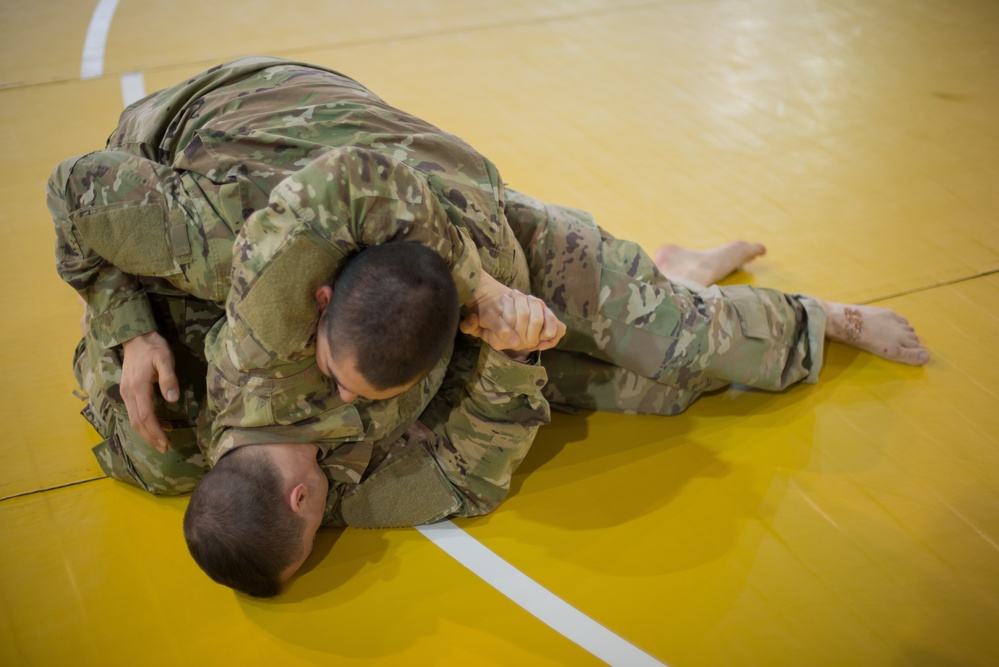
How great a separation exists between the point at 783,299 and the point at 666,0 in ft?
10.2

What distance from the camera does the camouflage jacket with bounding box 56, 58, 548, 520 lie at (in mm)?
1807

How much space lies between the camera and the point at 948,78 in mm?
4297

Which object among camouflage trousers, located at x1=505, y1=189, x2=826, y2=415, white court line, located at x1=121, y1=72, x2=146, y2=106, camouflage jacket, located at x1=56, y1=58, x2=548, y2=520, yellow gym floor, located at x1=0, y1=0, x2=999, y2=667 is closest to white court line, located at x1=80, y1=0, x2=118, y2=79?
yellow gym floor, located at x1=0, y1=0, x2=999, y2=667

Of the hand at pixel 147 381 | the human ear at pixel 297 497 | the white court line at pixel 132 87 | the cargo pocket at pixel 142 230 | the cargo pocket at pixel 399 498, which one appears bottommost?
the cargo pocket at pixel 399 498

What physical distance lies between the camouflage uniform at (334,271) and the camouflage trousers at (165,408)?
1 centimetres

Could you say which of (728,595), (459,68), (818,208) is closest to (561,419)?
(728,595)

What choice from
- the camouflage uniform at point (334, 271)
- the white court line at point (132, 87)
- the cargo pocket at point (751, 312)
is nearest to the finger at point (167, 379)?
the camouflage uniform at point (334, 271)

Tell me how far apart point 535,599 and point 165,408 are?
1.11 meters

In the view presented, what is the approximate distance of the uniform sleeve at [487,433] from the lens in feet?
7.04

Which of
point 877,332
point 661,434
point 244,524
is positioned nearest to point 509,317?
point 244,524

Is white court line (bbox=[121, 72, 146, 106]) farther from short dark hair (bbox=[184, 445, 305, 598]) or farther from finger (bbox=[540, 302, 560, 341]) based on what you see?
finger (bbox=[540, 302, 560, 341])

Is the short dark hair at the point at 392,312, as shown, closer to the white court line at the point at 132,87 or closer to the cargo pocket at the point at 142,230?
the cargo pocket at the point at 142,230

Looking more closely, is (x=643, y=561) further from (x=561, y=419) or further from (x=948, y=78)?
(x=948, y=78)

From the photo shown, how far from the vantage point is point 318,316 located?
73.4 inches
